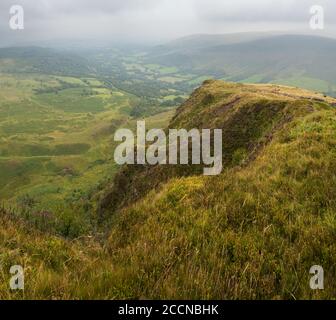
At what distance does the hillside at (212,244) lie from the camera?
5254 millimetres

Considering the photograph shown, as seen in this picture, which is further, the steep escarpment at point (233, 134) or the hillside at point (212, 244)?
the steep escarpment at point (233, 134)

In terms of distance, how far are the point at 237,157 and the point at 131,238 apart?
19.4 metres

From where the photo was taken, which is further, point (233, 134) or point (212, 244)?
point (233, 134)

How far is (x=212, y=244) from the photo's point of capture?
6719 millimetres

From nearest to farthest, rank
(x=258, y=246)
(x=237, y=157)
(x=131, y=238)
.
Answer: (x=258, y=246), (x=131, y=238), (x=237, y=157)

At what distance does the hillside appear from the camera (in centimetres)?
525

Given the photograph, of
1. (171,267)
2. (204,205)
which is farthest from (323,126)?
(171,267)

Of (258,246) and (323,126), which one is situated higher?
(323,126)

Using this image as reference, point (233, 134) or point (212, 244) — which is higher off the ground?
point (233, 134)

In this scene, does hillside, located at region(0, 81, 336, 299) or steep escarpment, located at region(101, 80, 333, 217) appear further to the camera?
steep escarpment, located at region(101, 80, 333, 217)
